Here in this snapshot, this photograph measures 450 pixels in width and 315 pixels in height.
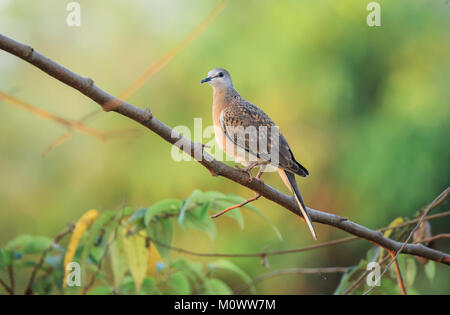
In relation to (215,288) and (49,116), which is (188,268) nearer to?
(215,288)

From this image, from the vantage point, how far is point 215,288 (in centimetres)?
199

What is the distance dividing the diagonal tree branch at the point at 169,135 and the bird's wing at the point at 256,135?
47 centimetres

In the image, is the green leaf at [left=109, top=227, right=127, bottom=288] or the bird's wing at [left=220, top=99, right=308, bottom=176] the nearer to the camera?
the green leaf at [left=109, top=227, right=127, bottom=288]

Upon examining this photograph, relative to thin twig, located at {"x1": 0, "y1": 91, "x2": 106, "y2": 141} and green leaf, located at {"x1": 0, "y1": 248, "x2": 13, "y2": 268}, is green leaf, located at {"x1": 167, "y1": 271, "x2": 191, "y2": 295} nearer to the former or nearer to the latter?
green leaf, located at {"x1": 0, "y1": 248, "x2": 13, "y2": 268}

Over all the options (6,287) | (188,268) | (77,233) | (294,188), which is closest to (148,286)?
(188,268)

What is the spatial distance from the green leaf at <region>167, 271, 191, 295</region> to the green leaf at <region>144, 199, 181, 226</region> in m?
0.29

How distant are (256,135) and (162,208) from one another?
2.33ft

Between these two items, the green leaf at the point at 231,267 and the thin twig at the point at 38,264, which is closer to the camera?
the thin twig at the point at 38,264

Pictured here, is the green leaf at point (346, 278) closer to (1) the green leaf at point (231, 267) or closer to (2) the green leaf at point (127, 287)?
(1) the green leaf at point (231, 267)

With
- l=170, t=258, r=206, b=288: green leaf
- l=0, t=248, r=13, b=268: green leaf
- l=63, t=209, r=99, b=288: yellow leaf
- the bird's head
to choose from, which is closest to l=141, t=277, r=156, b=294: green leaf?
l=170, t=258, r=206, b=288: green leaf

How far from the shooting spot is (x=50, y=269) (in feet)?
6.63

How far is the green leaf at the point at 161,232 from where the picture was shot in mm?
1744

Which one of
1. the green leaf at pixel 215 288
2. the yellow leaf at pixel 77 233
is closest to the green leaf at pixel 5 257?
the yellow leaf at pixel 77 233

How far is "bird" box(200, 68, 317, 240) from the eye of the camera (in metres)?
2.01
